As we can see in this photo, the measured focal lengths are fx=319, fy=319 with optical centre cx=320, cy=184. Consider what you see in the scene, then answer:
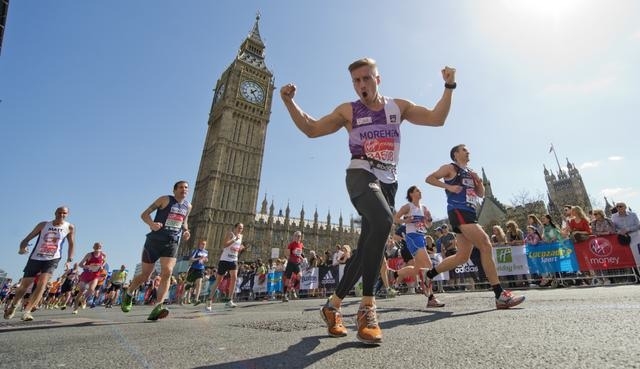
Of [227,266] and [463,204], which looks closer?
[463,204]

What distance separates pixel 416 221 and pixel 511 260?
5.22 meters

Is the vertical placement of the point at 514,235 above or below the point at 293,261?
above

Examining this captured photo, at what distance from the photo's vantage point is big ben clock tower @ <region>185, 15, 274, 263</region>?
47344 millimetres

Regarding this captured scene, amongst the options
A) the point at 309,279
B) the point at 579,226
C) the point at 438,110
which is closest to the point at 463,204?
the point at 438,110

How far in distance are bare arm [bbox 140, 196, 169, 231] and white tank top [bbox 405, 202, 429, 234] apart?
12.8ft

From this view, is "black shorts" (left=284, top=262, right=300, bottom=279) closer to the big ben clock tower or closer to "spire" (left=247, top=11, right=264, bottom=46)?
the big ben clock tower

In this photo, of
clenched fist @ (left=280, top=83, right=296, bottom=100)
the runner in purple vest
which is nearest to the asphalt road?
the runner in purple vest

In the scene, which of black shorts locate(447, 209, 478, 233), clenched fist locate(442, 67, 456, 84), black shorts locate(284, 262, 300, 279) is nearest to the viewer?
clenched fist locate(442, 67, 456, 84)

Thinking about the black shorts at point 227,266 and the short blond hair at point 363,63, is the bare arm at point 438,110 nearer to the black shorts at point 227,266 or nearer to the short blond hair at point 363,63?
the short blond hair at point 363,63

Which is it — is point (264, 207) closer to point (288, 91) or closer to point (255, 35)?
point (255, 35)

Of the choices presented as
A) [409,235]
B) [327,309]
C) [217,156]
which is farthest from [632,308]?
[217,156]

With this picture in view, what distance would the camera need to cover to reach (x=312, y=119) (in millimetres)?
2400

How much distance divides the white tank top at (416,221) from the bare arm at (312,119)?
3.50 m

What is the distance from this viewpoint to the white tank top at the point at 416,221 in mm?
5480
